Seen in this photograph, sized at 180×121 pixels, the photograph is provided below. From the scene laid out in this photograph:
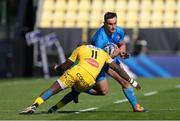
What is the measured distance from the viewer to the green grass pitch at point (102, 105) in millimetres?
14086

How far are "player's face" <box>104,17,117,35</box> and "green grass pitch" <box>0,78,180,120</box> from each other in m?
1.58

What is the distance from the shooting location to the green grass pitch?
14.1 metres

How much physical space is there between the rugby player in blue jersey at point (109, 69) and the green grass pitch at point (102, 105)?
0.28m

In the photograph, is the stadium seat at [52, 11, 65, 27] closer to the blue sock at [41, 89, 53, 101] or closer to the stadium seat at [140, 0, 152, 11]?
the stadium seat at [140, 0, 152, 11]

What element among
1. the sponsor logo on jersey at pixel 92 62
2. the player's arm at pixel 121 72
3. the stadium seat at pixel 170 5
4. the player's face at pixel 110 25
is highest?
the player's face at pixel 110 25

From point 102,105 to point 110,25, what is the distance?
9.43ft

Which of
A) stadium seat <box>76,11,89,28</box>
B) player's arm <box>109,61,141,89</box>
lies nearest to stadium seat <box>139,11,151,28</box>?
stadium seat <box>76,11,89,28</box>

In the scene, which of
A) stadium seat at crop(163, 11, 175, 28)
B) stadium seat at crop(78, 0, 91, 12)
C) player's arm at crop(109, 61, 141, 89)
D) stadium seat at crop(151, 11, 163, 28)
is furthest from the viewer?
stadium seat at crop(78, 0, 91, 12)

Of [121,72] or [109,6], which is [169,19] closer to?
[109,6]

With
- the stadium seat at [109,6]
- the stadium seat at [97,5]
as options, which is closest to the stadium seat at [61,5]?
the stadium seat at [97,5]

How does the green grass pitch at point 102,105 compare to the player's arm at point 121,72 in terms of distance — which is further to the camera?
the player's arm at point 121,72

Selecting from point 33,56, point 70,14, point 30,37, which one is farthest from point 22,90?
point 70,14

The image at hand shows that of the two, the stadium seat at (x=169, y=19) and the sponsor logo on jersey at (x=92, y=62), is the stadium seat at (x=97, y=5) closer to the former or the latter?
the stadium seat at (x=169, y=19)

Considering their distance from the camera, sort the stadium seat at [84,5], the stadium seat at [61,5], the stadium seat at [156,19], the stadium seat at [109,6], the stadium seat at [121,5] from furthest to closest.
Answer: the stadium seat at [61,5], the stadium seat at [84,5], the stadium seat at [109,6], the stadium seat at [121,5], the stadium seat at [156,19]
